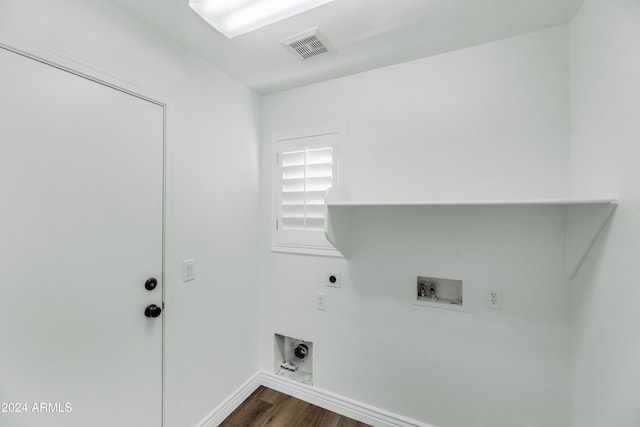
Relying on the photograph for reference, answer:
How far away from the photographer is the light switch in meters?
1.59

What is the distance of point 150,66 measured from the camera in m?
1.41

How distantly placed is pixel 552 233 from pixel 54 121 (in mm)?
2426

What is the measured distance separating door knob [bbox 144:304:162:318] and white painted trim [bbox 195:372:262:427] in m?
0.85

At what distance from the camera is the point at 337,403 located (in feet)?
6.21

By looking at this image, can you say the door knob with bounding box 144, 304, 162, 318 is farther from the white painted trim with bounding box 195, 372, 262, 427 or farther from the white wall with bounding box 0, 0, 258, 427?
the white painted trim with bounding box 195, 372, 262, 427

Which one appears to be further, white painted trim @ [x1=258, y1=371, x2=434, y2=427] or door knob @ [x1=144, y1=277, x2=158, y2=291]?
white painted trim @ [x1=258, y1=371, x2=434, y2=427]

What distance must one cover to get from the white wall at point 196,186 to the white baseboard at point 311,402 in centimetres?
8

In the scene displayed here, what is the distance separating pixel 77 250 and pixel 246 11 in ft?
4.49

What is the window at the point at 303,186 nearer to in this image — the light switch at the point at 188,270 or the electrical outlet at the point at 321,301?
the electrical outlet at the point at 321,301

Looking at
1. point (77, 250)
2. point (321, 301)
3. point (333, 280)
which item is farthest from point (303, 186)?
point (77, 250)

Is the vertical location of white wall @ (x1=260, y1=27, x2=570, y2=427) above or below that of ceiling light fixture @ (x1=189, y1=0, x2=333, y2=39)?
below

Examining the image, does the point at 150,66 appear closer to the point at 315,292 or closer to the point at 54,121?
the point at 54,121

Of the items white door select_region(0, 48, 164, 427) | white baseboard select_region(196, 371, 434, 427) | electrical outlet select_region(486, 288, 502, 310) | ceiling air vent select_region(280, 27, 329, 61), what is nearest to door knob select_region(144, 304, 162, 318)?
white door select_region(0, 48, 164, 427)

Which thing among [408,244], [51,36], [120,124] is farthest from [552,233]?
[51,36]
